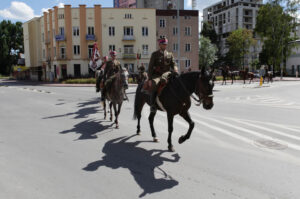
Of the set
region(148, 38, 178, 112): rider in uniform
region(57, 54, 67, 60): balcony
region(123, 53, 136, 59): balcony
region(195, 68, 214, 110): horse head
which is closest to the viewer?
region(195, 68, 214, 110): horse head

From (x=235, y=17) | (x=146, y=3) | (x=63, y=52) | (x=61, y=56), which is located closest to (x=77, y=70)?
(x=61, y=56)

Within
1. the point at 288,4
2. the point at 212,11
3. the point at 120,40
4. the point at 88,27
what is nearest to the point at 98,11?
the point at 88,27

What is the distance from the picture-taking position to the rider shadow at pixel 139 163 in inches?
166

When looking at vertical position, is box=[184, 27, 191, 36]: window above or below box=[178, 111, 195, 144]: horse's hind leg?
above

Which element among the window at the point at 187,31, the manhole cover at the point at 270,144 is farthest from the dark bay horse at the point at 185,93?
the window at the point at 187,31

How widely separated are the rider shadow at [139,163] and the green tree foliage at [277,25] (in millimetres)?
48515

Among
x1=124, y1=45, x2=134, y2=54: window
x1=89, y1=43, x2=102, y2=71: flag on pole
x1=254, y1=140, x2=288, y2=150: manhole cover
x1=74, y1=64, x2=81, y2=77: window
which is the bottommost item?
x1=254, y1=140, x2=288, y2=150: manhole cover

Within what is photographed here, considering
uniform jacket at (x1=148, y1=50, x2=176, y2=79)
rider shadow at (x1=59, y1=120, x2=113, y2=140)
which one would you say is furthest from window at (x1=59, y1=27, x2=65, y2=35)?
uniform jacket at (x1=148, y1=50, x2=176, y2=79)

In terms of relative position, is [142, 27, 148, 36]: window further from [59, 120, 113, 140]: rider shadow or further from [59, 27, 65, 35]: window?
[59, 120, 113, 140]: rider shadow

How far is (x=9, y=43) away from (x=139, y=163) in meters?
82.9

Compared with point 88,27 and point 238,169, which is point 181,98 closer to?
point 238,169

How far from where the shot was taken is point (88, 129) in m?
8.11

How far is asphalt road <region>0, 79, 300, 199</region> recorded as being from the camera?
13.1 ft

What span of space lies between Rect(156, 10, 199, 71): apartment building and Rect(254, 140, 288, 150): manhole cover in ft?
145
